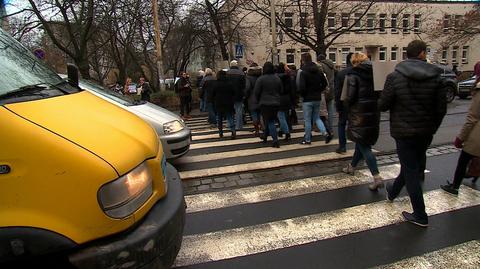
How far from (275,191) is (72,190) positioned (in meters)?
3.63

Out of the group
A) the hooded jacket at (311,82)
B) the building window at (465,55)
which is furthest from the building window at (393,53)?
the hooded jacket at (311,82)

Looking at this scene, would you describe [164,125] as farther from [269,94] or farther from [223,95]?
[223,95]

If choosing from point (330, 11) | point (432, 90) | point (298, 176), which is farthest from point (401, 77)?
point (330, 11)

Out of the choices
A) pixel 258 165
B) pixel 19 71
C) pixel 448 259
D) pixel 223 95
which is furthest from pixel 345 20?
pixel 19 71

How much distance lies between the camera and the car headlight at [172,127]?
250 inches

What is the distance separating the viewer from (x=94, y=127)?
7.50 feet

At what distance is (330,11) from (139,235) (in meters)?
17.4

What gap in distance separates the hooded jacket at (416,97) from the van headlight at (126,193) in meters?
2.76

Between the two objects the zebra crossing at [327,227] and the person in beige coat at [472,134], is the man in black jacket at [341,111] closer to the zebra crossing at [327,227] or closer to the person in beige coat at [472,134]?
the zebra crossing at [327,227]

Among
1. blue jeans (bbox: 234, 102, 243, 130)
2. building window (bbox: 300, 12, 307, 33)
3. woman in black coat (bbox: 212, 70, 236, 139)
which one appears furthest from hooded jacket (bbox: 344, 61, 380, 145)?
building window (bbox: 300, 12, 307, 33)

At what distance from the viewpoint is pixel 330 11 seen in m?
17.7

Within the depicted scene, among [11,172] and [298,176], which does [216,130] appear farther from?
[11,172]

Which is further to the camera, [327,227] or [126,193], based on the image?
[327,227]

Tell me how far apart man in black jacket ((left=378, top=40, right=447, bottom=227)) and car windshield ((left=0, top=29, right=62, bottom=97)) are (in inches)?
126
